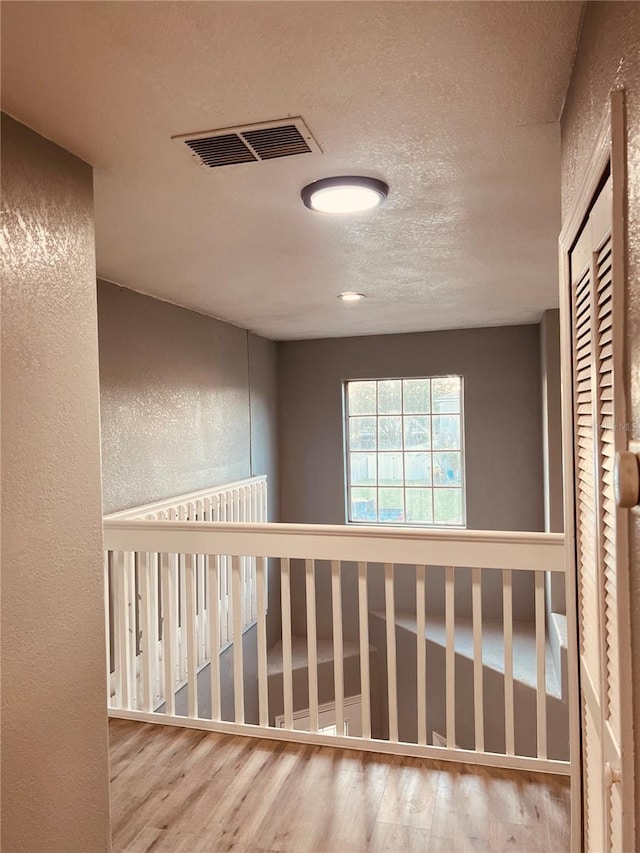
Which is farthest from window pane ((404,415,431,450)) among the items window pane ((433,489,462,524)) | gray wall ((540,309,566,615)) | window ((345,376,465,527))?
gray wall ((540,309,566,615))

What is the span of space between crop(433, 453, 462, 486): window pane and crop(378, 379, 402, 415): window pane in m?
0.59

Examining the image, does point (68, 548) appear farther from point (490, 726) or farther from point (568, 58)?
point (490, 726)

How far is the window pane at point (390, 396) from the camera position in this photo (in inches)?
236

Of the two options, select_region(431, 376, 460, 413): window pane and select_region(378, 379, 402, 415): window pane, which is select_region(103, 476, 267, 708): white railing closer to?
select_region(378, 379, 402, 415): window pane

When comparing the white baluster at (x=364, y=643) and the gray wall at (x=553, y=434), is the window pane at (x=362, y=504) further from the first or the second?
the white baluster at (x=364, y=643)

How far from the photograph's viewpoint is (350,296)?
3939 millimetres

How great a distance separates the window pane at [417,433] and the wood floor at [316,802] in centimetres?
374

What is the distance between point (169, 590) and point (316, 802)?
1080 millimetres

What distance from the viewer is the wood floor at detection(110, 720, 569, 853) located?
6.45ft

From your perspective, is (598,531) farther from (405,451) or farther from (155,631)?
(405,451)

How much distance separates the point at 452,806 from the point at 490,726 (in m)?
2.93

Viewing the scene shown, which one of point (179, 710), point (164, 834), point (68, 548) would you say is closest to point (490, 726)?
point (179, 710)

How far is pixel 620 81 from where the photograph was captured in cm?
94

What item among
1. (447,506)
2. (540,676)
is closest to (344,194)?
(540,676)
